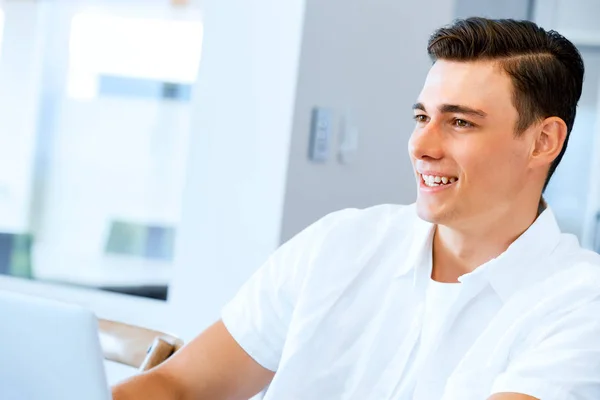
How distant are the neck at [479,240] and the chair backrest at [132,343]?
453mm

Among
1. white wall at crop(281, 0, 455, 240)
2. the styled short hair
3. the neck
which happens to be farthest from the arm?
white wall at crop(281, 0, 455, 240)

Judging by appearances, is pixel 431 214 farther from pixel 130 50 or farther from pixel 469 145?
pixel 130 50

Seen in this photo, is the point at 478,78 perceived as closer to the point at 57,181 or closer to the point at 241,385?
the point at 241,385

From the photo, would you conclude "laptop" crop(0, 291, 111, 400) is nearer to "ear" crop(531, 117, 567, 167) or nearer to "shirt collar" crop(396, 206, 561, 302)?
"shirt collar" crop(396, 206, 561, 302)

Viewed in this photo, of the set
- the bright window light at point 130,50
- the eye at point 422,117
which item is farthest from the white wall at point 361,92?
the eye at point 422,117

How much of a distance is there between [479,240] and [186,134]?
144 cm

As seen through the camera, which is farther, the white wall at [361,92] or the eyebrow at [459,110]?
the white wall at [361,92]

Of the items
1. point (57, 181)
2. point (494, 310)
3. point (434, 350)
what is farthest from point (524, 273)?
point (57, 181)

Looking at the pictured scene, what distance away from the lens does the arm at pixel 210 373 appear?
165 centimetres

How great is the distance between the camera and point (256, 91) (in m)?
2.50

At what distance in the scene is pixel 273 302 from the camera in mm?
1739

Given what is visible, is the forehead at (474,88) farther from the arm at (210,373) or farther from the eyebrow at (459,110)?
the arm at (210,373)

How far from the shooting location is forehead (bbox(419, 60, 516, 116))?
1.63 m

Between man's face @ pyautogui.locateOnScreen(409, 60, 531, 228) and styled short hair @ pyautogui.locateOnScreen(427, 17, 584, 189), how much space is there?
0.07 ft
